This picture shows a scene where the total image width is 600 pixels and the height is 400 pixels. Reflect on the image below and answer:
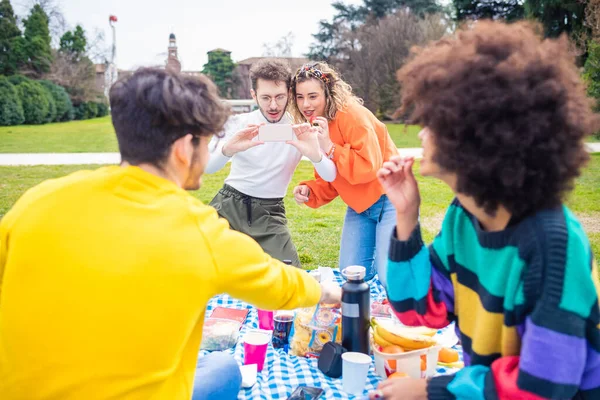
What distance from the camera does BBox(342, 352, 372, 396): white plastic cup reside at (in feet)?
7.27

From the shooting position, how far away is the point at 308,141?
3506 millimetres

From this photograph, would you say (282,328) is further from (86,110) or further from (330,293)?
(86,110)

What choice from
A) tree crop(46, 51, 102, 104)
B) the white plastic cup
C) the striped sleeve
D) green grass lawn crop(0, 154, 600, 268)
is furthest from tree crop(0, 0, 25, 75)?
the striped sleeve

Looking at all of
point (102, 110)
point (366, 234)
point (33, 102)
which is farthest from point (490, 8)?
point (102, 110)

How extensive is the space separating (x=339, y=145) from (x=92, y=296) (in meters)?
2.65

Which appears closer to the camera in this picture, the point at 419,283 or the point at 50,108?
the point at 419,283

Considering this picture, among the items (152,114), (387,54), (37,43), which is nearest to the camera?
(152,114)

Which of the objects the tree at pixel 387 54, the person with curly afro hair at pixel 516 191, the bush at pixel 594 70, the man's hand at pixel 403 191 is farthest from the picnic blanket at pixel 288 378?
the tree at pixel 387 54

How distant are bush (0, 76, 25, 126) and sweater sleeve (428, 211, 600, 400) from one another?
28.5 metres

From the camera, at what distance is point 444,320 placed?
1.96 m

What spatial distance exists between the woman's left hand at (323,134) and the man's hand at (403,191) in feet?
5.54

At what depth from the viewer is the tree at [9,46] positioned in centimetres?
3369

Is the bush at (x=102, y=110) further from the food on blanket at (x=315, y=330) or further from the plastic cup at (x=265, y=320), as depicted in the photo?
the food on blanket at (x=315, y=330)

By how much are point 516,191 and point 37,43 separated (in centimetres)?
3967
